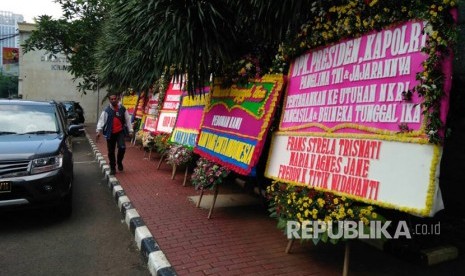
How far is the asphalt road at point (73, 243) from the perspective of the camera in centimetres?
378

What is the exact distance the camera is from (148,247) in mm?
4004

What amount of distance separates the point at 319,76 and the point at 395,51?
2.82 ft

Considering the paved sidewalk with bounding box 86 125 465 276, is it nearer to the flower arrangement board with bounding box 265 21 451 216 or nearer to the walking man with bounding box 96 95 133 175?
the flower arrangement board with bounding box 265 21 451 216

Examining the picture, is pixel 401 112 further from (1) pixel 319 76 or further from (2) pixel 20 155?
(2) pixel 20 155

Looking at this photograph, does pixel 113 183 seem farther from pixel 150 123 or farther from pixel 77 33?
pixel 77 33

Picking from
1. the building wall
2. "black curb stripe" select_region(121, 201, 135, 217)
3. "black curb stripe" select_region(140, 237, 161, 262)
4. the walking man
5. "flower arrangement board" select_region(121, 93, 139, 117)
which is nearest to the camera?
"black curb stripe" select_region(140, 237, 161, 262)

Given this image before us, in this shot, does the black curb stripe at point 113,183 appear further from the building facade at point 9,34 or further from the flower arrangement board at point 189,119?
the building facade at point 9,34

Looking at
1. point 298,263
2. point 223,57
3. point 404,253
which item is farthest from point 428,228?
point 223,57

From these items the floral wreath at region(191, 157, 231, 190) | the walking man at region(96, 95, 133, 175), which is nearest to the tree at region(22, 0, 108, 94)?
the walking man at region(96, 95, 133, 175)

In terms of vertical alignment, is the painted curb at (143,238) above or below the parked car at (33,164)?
below

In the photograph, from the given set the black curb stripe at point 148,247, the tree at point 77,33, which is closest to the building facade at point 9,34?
the tree at point 77,33

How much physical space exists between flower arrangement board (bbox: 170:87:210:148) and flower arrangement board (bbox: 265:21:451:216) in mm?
2362

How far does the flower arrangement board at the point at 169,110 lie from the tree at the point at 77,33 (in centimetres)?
987

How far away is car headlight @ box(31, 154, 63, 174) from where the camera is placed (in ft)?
15.9
